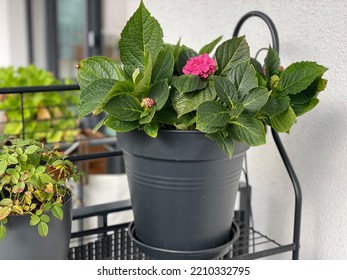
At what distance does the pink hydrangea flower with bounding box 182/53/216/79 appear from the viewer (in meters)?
0.64

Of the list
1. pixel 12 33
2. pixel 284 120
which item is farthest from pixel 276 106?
pixel 12 33

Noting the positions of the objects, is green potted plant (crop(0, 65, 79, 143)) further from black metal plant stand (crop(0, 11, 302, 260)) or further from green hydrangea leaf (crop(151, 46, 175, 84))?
green hydrangea leaf (crop(151, 46, 175, 84))

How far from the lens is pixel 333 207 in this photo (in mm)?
803

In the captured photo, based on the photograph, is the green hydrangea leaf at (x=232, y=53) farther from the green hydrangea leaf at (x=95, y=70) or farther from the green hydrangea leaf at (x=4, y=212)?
the green hydrangea leaf at (x=4, y=212)

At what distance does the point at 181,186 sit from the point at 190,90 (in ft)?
0.47

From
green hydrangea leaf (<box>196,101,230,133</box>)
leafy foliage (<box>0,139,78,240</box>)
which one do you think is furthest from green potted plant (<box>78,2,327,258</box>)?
leafy foliage (<box>0,139,78,240</box>)

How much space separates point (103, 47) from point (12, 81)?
6.91ft

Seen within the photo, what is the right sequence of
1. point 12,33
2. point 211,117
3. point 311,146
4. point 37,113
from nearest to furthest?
1. point 211,117
2. point 311,146
3. point 37,113
4. point 12,33

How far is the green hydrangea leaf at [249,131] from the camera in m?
0.61

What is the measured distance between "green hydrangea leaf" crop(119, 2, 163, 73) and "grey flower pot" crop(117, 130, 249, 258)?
11 centimetres

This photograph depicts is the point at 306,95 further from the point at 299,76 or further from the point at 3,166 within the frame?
the point at 3,166

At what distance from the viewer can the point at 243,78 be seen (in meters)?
0.64

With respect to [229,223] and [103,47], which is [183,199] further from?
[103,47]
